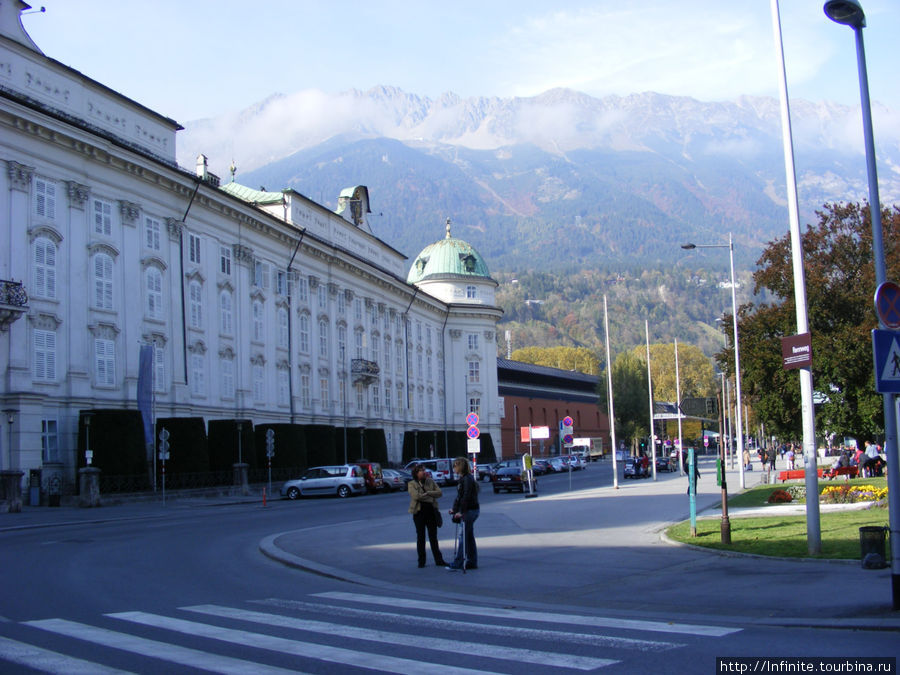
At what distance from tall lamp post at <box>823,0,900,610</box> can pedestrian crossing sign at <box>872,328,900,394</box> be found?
18 centimetres

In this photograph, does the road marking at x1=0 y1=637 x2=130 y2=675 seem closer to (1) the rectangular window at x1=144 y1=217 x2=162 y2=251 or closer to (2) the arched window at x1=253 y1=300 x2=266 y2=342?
(1) the rectangular window at x1=144 y1=217 x2=162 y2=251

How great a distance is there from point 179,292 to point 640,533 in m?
32.8

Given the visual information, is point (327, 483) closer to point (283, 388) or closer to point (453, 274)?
point (283, 388)

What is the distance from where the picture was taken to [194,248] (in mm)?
50469

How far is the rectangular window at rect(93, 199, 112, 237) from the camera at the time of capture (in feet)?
140

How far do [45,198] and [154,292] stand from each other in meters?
8.03

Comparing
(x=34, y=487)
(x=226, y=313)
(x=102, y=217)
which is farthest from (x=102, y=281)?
(x=226, y=313)

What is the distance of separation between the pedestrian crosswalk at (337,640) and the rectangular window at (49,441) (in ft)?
Answer: 95.2

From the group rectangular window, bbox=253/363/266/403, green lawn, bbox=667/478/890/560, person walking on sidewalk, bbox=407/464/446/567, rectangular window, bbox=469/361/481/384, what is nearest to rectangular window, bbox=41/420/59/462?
rectangular window, bbox=253/363/266/403

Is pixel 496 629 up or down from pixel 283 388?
down

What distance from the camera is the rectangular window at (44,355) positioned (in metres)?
38.3

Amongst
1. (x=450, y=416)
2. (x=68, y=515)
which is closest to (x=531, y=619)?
(x=68, y=515)

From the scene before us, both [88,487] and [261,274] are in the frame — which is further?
[261,274]

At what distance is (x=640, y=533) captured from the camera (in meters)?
21.6
